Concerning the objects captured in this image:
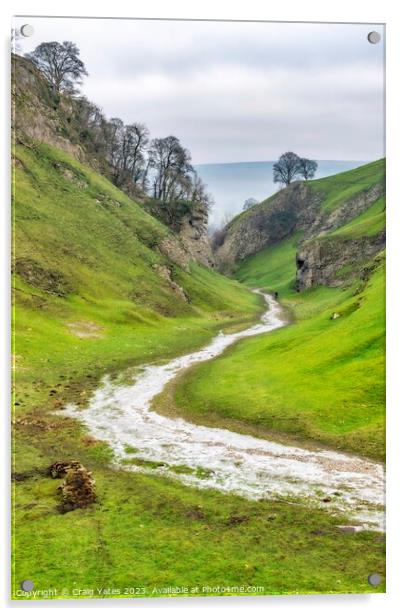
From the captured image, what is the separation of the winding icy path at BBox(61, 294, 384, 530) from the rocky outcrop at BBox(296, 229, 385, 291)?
7819 cm

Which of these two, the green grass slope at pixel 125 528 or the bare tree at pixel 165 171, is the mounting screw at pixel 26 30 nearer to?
the green grass slope at pixel 125 528

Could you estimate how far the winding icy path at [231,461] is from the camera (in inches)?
789

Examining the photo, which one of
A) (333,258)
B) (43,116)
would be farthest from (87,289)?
(333,258)

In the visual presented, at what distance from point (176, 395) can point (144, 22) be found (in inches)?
968

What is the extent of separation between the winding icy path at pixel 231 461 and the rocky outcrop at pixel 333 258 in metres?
78.2

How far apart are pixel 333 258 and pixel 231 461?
95.8 m

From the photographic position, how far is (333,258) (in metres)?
112

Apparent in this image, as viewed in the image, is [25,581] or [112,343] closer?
[25,581]

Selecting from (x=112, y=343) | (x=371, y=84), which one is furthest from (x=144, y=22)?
(x=112, y=343)

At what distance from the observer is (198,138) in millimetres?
27062

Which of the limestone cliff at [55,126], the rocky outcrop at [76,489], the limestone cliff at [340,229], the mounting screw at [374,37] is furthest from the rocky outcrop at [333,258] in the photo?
the rocky outcrop at [76,489]

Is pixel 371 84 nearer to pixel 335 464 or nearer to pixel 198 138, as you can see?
pixel 198 138

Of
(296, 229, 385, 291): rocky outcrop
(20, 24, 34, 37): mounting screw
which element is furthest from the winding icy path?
(296, 229, 385, 291): rocky outcrop

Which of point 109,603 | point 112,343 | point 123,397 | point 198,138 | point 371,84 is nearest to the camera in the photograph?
point 109,603
